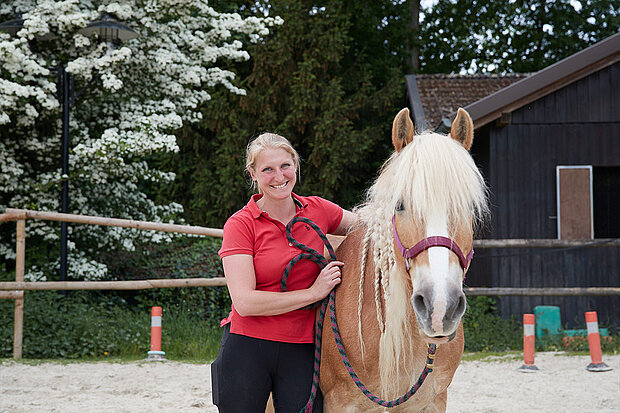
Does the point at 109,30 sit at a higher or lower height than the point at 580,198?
higher

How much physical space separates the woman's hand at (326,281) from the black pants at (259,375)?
22 centimetres

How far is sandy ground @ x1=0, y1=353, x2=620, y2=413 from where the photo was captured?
4.67 meters

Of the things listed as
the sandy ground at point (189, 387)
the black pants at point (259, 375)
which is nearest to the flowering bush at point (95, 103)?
the sandy ground at point (189, 387)

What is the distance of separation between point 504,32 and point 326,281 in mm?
18883

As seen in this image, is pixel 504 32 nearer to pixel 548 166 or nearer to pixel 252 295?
pixel 548 166

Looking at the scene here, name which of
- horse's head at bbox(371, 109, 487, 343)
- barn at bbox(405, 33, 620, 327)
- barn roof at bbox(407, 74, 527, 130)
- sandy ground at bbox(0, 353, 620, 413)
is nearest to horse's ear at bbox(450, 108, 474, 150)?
horse's head at bbox(371, 109, 487, 343)

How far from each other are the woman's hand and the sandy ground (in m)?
2.76

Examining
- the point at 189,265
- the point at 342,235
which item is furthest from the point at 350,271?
the point at 189,265

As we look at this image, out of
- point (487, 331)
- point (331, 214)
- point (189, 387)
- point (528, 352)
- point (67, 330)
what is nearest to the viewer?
point (331, 214)

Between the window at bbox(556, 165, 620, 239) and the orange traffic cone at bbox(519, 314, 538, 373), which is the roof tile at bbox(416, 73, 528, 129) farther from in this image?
the orange traffic cone at bbox(519, 314, 538, 373)

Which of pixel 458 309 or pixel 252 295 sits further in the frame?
pixel 252 295

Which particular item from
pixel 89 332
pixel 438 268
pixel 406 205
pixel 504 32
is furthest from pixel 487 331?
pixel 504 32

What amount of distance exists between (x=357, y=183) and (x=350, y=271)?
37.7ft

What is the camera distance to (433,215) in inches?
70.4
